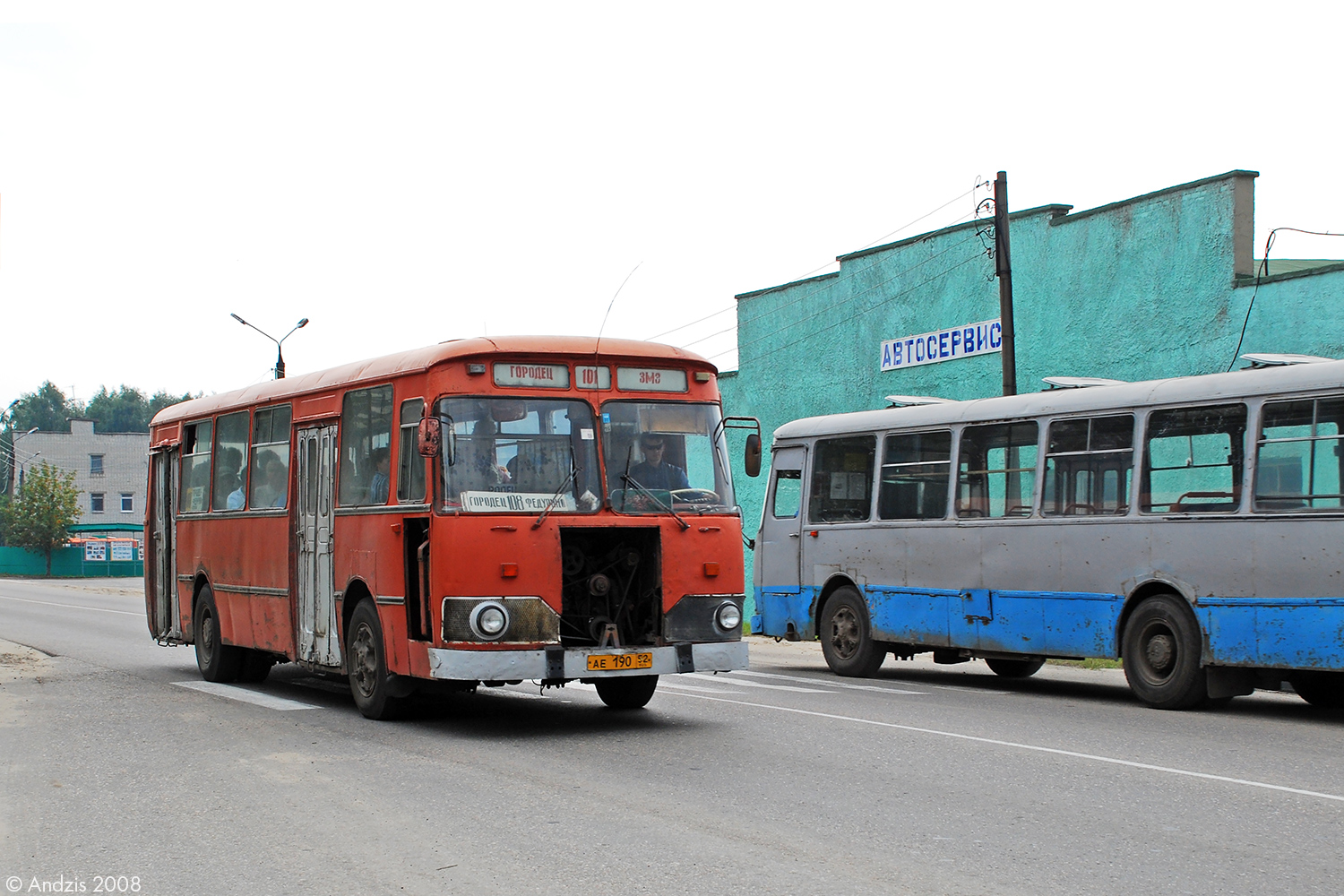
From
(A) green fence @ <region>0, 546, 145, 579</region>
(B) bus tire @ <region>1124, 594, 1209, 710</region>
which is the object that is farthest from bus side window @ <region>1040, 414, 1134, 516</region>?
(A) green fence @ <region>0, 546, 145, 579</region>

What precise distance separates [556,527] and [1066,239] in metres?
14.7

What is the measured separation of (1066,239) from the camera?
76.9 ft

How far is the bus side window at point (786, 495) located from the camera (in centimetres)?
1864

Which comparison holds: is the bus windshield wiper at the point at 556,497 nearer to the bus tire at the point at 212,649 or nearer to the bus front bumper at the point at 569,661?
the bus front bumper at the point at 569,661

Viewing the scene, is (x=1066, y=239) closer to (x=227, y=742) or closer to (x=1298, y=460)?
(x=1298, y=460)

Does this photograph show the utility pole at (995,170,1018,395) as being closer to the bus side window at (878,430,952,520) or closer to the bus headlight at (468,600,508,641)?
the bus side window at (878,430,952,520)

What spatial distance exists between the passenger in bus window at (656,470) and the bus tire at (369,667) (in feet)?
8.08

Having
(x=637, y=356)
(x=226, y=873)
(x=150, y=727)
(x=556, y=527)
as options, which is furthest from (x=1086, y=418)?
(x=226, y=873)

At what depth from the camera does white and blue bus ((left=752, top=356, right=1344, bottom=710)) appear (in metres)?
12.5

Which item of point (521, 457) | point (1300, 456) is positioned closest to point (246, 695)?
point (521, 457)

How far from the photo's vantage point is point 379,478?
12.3m

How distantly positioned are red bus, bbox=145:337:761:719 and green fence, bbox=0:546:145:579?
73337mm

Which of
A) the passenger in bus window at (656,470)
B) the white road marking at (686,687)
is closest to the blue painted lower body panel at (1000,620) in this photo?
the white road marking at (686,687)

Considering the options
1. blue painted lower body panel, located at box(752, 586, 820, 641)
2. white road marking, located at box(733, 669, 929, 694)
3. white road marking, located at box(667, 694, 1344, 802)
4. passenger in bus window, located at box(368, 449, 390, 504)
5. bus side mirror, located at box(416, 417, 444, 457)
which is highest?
bus side mirror, located at box(416, 417, 444, 457)
